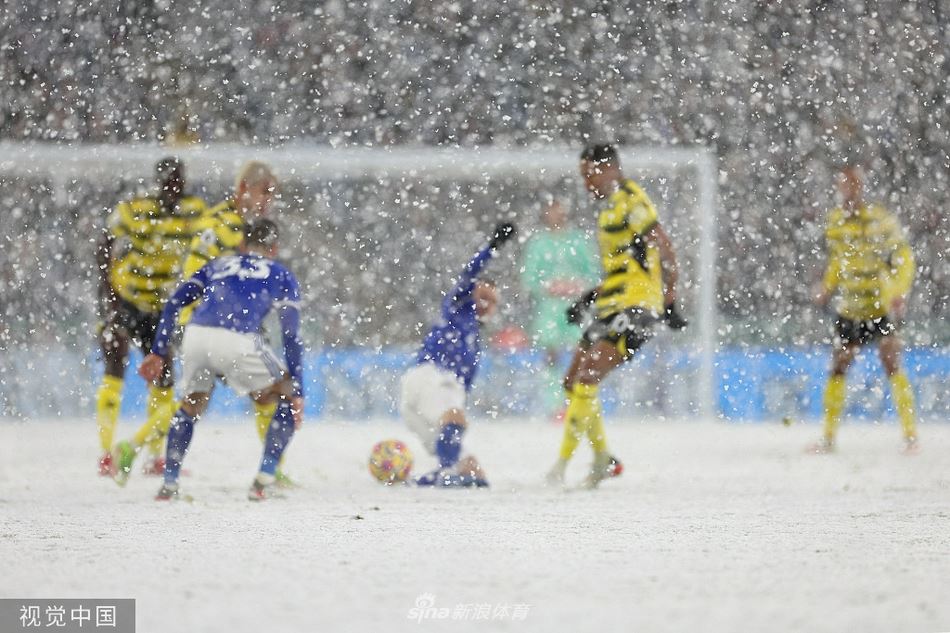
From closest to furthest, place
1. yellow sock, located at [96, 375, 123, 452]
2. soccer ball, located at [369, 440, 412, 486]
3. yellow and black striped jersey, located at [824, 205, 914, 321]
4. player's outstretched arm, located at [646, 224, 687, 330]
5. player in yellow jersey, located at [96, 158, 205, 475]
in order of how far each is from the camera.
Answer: player's outstretched arm, located at [646, 224, 687, 330], soccer ball, located at [369, 440, 412, 486], player in yellow jersey, located at [96, 158, 205, 475], yellow sock, located at [96, 375, 123, 452], yellow and black striped jersey, located at [824, 205, 914, 321]

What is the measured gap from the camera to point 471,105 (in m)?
18.4

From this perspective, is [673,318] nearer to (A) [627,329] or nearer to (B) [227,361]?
(A) [627,329]

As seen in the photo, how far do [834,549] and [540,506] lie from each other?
164cm

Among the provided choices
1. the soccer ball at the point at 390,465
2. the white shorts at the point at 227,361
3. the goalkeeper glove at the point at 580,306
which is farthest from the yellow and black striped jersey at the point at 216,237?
the goalkeeper glove at the point at 580,306

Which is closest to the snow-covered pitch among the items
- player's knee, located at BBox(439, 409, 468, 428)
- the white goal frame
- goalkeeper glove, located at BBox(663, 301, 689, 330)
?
player's knee, located at BBox(439, 409, 468, 428)

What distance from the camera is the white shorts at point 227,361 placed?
240 inches

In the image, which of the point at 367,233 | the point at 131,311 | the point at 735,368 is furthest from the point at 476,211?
the point at 131,311

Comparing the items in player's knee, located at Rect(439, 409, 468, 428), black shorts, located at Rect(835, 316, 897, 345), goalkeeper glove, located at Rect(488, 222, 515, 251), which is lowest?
player's knee, located at Rect(439, 409, 468, 428)

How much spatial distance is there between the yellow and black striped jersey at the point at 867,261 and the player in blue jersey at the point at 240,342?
3639 mm

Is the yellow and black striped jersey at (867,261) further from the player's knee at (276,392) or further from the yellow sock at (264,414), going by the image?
the player's knee at (276,392)

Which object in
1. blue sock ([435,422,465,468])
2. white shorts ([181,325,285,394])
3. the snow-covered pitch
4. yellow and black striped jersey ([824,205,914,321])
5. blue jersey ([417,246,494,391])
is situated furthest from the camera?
yellow and black striped jersey ([824,205,914,321])

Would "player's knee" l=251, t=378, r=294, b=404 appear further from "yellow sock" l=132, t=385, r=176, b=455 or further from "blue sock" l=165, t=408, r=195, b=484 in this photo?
"yellow sock" l=132, t=385, r=176, b=455

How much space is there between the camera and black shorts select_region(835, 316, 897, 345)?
8.56 meters

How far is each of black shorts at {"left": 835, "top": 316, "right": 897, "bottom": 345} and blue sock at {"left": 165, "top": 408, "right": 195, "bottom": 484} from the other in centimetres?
396
